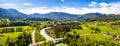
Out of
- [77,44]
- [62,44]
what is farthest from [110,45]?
[62,44]

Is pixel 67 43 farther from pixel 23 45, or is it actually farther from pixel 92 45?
pixel 23 45

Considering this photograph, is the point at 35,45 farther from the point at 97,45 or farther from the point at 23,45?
the point at 97,45

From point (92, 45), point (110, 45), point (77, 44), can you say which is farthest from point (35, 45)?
point (110, 45)

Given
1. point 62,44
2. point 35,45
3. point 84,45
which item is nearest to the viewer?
point 84,45

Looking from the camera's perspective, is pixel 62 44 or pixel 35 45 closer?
pixel 35 45

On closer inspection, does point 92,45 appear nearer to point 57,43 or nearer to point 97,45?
point 97,45

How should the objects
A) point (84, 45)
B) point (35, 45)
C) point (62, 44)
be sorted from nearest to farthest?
point (84, 45), point (35, 45), point (62, 44)

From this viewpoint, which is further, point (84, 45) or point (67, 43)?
point (67, 43)
